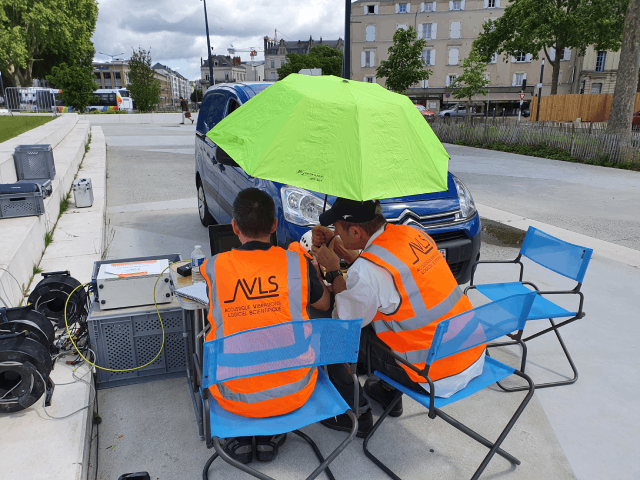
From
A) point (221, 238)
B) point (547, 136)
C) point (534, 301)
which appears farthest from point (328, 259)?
point (547, 136)

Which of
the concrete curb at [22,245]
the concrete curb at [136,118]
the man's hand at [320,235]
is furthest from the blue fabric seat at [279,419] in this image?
the concrete curb at [136,118]

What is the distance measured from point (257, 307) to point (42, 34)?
46.6m

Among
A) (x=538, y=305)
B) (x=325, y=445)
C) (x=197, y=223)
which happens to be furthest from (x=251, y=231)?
(x=197, y=223)

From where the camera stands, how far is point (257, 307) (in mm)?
2164

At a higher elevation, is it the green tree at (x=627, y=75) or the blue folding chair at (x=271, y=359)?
the green tree at (x=627, y=75)

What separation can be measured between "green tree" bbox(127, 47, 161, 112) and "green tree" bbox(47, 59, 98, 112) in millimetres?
3307

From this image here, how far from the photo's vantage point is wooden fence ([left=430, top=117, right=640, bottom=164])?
1396cm

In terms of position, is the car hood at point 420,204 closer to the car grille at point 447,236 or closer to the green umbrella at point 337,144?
the car grille at point 447,236

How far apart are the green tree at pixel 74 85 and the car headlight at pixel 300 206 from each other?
131 feet

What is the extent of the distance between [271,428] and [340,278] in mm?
964

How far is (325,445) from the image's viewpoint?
111 inches

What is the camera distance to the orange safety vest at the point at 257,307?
216cm

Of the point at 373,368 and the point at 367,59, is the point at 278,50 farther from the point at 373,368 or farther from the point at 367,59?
the point at 373,368

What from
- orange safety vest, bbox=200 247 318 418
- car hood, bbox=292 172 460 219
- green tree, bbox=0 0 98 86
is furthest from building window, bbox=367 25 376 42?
orange safety vest, bbox=200 247 318 418
